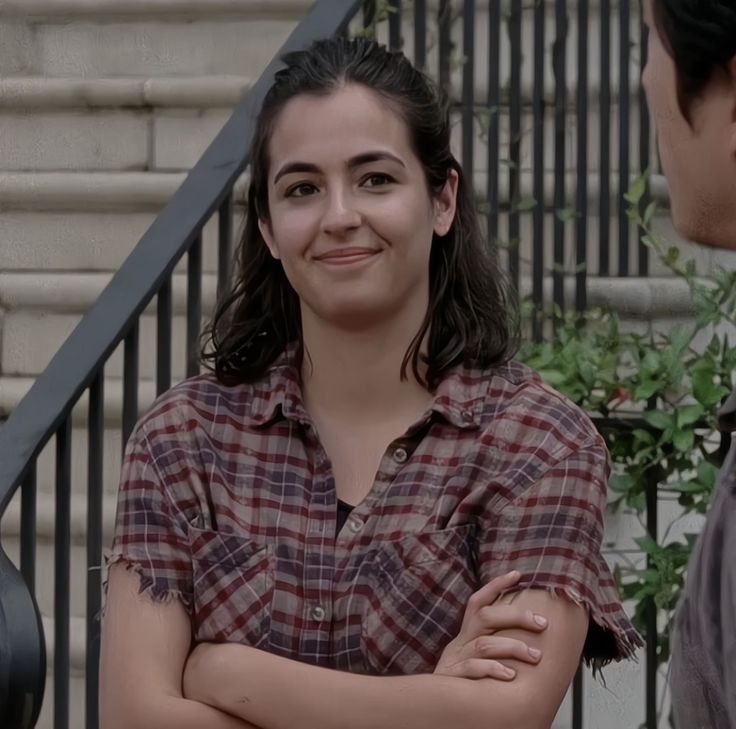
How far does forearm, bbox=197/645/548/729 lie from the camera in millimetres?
2375

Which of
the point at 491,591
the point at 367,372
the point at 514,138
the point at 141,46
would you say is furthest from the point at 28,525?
the point at 141,46

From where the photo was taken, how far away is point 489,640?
7.86 ft

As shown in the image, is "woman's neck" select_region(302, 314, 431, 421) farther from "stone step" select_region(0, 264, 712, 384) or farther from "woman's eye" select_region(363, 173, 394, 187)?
"stone step" select_region(0, 264, 712, 384)

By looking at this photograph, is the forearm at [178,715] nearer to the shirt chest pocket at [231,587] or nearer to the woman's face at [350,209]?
the shirt chest pocket at [231,587]

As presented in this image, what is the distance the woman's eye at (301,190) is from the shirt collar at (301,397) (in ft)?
0.95

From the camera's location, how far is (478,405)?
8.55ft

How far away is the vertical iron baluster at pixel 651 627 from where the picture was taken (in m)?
3.62

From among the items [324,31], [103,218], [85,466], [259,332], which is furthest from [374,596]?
[103,218]

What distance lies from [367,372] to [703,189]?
1343 mm

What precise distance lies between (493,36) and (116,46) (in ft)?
5.15

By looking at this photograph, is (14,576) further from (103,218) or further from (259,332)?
(103,218)

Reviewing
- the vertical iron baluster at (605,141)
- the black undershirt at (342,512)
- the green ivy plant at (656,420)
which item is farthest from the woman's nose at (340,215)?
the vertical iron baluster at (605,141)

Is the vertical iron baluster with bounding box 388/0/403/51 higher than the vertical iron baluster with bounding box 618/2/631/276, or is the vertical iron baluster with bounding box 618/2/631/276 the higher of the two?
the vertical iron baluster with bounding box 388/0/403/51

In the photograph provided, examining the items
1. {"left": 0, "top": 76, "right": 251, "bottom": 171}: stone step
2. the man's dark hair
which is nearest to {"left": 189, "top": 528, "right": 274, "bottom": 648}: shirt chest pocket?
the man's dark hair
